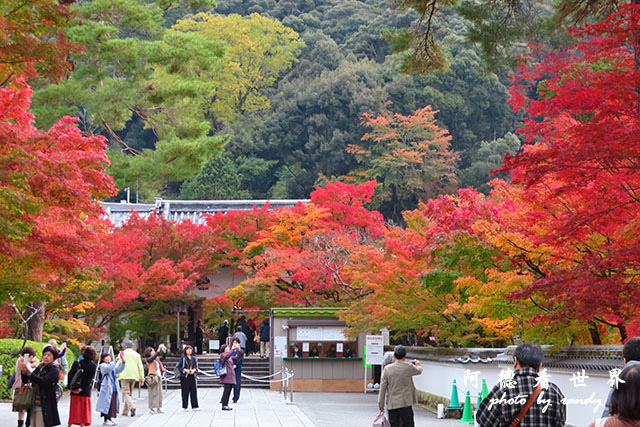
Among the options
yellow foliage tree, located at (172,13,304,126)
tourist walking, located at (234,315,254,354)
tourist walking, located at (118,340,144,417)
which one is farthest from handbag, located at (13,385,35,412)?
yellow foliage tree, located at (172,13,304,126)

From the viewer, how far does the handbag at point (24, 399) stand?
1109cm

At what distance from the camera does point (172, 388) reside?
97.5 ft

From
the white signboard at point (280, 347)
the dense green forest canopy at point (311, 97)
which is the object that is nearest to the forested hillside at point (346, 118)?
the dense green forest canopy at point (311, 97)

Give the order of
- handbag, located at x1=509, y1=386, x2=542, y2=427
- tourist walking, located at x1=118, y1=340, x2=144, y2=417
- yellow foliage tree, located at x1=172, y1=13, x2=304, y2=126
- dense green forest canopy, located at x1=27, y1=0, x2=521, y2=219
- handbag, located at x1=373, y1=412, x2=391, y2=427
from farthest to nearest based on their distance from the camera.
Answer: yellow foliage tree, located at x1=172, y1=13, x2=304, y2=126 < dense green forest canopy, located at x1=27, y1=0, x2=521, y2=219 < tourist walking, located at x1=118, y1=340, x2=144, y2=417 < handbag, located at x1=373, y1=412, x2=391, y2=427 < handbag, located at x1=509, y1=386, x2=542, y2=427

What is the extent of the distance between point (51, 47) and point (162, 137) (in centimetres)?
990

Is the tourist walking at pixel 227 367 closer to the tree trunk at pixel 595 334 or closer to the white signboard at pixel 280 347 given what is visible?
the tree trunk at pixel 595 334

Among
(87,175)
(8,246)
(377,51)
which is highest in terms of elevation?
(377,51)

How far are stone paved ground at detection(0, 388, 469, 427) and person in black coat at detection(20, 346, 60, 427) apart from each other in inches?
141

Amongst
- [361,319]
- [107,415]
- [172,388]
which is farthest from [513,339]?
[172,388]

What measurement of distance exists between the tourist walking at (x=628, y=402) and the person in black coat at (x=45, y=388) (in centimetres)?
858

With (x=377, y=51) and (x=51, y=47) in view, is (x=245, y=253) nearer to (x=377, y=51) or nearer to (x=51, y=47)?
(x=51, y=47)

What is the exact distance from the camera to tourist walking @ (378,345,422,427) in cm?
1020

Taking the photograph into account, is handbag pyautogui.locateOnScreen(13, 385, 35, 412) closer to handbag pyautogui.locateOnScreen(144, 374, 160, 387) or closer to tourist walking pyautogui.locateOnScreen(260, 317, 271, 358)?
handbag pyautogui.locateOnScreen(144, 374, 160, 387)

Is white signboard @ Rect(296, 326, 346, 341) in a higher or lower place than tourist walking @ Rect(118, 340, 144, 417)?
higher
